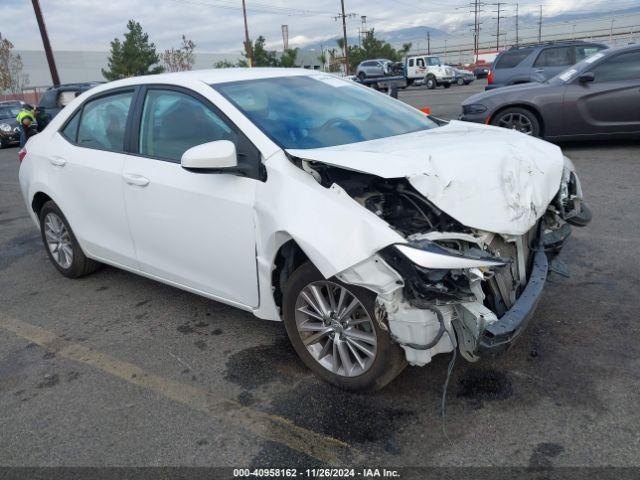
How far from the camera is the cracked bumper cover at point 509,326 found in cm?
257

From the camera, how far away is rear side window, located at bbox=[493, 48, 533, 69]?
14.7 metres

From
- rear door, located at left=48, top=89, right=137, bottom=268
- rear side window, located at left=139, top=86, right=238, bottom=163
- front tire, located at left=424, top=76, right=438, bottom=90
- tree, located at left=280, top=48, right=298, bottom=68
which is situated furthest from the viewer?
tree, located at left=280, top=48, right=298, bottom=68

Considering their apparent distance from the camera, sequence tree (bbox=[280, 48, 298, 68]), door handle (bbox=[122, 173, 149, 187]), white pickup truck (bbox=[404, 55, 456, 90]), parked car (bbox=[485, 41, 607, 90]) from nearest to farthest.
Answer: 1. door handle (bbox=[122, 173, 149, 187])
2. parked car (bbox=[485, 41, 607, 90])
3. white pickup truck (bbox=[404, 55, 456, 90])
4. tree (bbox=[280, 48, 298, 68])

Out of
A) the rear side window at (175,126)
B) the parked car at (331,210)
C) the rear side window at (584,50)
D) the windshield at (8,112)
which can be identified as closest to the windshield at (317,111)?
the parked car at (331,210)

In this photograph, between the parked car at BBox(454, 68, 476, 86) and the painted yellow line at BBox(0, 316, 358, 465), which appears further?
the parked car at BBox(454, 68, 476, 86)

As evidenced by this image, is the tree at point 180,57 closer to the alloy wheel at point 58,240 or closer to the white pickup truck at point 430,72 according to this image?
the white pickup truck at point 430,72

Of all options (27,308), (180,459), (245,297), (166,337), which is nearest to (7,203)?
(27,308)

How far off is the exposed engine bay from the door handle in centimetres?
127

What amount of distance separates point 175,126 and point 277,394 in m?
→ 1.86

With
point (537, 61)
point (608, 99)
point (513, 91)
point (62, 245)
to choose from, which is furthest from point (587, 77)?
point (62, 245)

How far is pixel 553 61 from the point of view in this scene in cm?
1461

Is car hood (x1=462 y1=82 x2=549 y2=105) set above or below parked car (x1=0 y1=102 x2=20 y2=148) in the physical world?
above

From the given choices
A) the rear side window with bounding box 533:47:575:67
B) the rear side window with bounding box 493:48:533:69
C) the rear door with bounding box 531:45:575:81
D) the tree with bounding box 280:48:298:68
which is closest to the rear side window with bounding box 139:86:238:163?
the rear door with bounding box 531:45:575:81

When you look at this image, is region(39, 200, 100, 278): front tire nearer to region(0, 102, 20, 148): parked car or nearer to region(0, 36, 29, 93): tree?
region(0, 102, 20, 148): parked car
